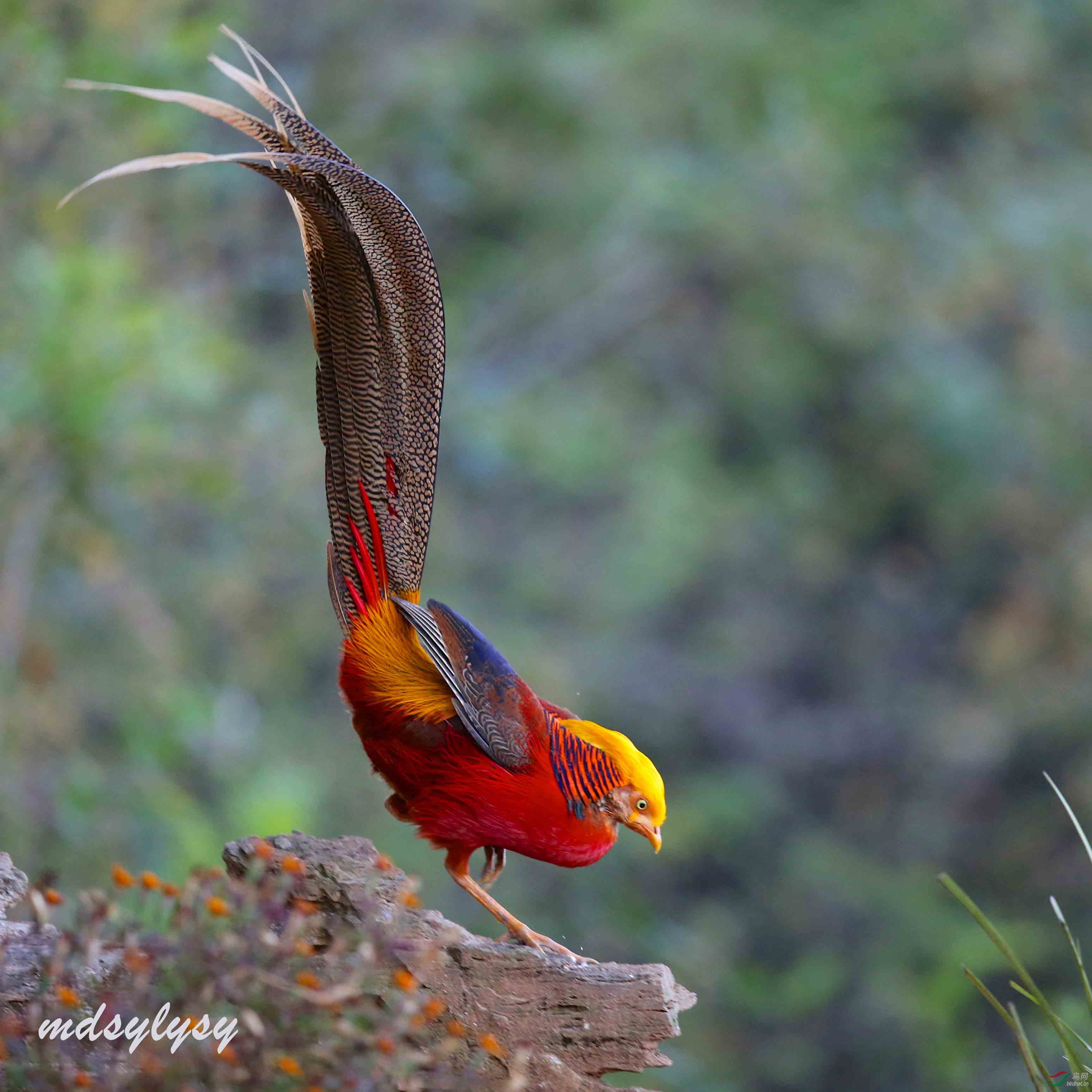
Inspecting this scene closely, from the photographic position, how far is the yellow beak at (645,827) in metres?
2.92

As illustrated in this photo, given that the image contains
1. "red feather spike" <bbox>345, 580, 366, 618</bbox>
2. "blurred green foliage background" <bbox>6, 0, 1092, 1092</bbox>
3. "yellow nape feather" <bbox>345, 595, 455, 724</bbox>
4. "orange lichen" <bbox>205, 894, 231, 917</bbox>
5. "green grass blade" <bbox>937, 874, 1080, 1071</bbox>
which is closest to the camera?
"orange lichen" <bbox>205, 894, 231, 917</bbox>

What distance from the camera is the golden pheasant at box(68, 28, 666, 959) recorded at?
9.46 feet

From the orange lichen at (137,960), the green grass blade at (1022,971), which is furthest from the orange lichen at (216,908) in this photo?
the green grass blade at (1022,971)

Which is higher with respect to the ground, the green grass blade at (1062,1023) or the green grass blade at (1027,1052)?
the green grass blade at (1062,1023)

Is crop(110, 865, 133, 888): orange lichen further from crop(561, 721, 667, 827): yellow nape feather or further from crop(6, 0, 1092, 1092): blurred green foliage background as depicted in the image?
crop(6, 0, 1092, 1092): blurred green foliage background

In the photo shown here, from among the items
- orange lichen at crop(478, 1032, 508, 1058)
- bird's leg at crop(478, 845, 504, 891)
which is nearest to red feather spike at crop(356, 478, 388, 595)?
bird's leg at crop(478, 845, 504, 891)

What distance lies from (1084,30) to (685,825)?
28.3 ft

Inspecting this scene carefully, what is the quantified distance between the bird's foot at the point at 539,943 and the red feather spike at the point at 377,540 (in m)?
0.82

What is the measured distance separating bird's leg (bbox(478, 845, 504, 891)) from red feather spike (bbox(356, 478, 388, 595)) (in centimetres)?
66

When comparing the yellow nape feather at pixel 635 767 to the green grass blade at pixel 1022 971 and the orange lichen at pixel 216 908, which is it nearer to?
the green grass blade at pixel 1022 971

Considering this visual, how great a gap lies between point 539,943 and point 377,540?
3.19ft

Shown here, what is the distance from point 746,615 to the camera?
13.3 metres

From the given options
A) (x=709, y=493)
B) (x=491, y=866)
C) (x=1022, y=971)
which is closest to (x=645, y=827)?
(x=491, y=866)

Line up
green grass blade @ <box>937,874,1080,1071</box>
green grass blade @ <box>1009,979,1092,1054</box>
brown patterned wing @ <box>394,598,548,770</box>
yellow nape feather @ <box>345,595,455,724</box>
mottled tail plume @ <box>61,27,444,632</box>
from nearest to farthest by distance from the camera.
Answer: green grass blade @ <box>937,874,1080,1071</box>
green grass blade @ <box>1009,979,1092,1054</box>
mottled tail plume @ <box>61,27,444,632</box>
brown patterned wing @ <box>394,598,548,770</box>
yellow nape feather @ <box>345,595,455,724</box>
